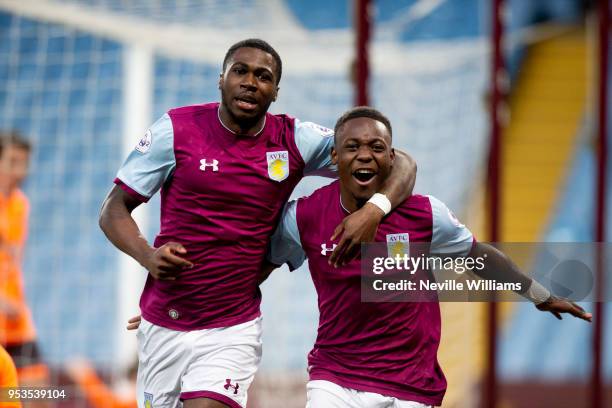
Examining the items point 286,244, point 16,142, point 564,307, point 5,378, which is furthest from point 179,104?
point 564,307

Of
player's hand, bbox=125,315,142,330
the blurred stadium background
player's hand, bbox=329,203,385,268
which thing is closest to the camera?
player's hand, bbox=329,203,385,268

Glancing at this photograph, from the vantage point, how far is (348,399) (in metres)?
3.49

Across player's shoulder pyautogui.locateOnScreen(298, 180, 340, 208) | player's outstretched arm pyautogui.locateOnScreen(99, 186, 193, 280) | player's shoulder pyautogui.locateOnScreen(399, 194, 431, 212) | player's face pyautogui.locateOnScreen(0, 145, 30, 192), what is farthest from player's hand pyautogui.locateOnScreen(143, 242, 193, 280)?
player's face pyautogui.locateOnScreen(0, 145, 30, 192)

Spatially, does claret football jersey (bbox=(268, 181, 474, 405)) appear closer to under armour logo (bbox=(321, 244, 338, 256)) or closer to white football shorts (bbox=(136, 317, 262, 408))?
under armour logo (bbox=(321, 244, 338, 256))

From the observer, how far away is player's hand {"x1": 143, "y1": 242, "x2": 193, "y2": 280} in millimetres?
3189

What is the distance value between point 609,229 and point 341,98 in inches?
182

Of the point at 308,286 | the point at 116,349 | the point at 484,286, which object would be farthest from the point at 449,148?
the point at 484,286

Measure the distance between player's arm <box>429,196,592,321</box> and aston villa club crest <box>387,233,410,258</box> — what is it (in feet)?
0.35

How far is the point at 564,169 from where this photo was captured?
39.4ft

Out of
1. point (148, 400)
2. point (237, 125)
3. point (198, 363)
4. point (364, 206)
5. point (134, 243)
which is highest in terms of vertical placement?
point (237, 125)

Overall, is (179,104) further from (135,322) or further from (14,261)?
(135,322)

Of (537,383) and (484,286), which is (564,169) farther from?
(484,286)

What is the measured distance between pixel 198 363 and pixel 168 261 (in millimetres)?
529

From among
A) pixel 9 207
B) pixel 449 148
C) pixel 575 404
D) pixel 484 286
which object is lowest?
pixel 575 404
